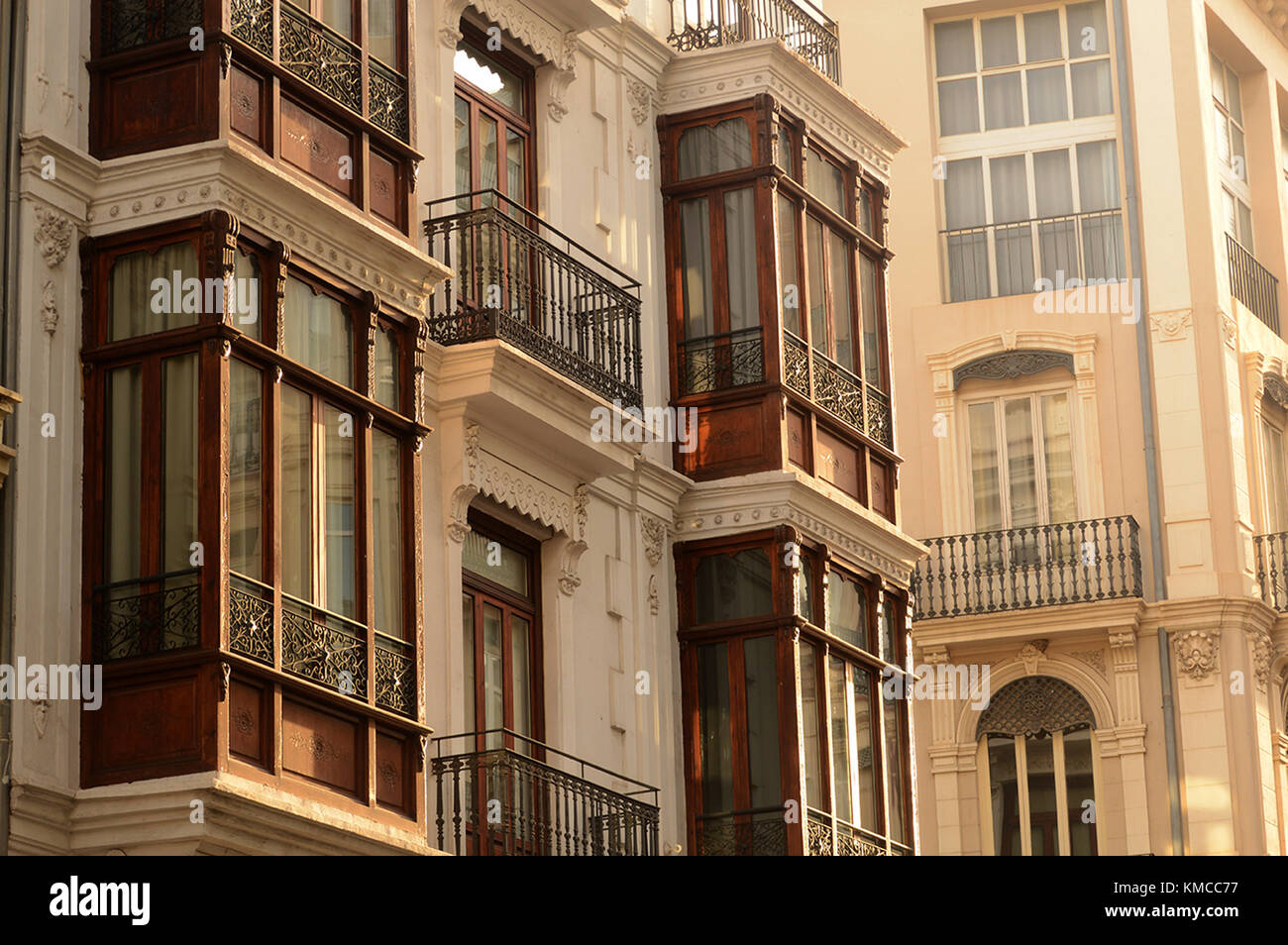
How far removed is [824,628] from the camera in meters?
23.2

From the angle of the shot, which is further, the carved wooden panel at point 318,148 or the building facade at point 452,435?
the carved wooden panel at point 318,148

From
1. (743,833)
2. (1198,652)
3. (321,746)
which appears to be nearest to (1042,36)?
(1198,652)

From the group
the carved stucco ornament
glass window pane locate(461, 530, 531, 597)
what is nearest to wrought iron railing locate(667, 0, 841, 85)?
glass window pane locate(461, 530, 531, 597)

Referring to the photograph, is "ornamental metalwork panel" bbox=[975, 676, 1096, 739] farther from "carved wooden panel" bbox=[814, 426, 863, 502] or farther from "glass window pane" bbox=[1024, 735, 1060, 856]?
"carved wooden panel" bbox=[814, 426, 863, 502]

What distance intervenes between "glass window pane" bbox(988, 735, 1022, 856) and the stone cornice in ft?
34.8

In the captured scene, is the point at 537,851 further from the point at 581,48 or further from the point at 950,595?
the point at 950,595

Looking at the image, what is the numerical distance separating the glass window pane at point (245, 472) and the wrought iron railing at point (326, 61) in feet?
7.65

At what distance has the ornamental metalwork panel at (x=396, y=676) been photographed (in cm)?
1797

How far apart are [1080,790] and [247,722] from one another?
1811 centimetres

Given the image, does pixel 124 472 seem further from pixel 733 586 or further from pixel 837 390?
pixel 837 390

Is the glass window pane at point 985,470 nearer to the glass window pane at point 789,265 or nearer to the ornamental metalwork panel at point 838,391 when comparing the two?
the ornamental metalwork panel at point 838,391

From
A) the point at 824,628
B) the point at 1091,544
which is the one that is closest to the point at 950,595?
the point at 1091,544

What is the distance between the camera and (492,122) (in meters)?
→ 22.2

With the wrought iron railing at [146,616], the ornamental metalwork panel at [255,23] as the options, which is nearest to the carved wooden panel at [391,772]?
the wrought iron railing at [146,616]
